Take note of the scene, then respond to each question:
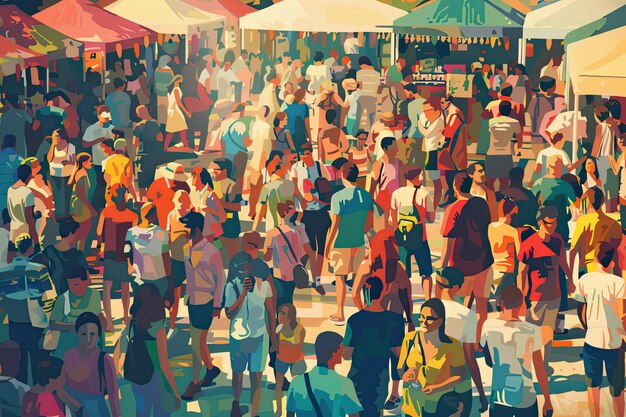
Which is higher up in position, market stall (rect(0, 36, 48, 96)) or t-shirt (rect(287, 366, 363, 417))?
market stall (rect(0, 36, 48, 96))

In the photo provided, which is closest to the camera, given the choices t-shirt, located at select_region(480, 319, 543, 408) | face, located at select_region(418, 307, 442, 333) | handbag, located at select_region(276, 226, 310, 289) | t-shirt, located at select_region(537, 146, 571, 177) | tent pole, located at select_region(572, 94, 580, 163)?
face, located at select_region(418, 307, 442, 333)

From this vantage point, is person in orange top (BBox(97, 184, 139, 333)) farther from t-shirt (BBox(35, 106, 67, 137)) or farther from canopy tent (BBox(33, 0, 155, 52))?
canopy tent (BBox(33, 0, 155, 52))

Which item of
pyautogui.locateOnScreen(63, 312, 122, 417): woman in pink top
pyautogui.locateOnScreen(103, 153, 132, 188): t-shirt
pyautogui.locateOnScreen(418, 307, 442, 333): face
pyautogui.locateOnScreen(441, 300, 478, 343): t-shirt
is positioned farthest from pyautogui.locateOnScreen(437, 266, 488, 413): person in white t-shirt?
pyautogui.locateOnScreen(103, 153, 132, 188): t-shirt

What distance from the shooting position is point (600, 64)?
50.1 feet

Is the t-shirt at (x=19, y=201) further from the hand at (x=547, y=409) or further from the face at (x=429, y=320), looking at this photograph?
the hand at (x=547, y=409)

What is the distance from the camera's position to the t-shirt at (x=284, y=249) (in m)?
12.4

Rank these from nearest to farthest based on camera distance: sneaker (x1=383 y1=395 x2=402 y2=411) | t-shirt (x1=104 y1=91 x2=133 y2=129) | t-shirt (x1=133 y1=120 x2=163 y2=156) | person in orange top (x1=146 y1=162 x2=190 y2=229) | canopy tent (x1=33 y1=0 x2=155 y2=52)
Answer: sneaker (x1=383 y1=395 x2=402 y2=411), person in orange top (x1=146 y1=162 x2=190 y2=229), canopy tent (x1=33 y1=0 x2=155 y2=52), t-shirt (x1=104 y1=91 x2=133 y2=129), t-shirt (x1=133 y1=120 x2=163 y2=156)

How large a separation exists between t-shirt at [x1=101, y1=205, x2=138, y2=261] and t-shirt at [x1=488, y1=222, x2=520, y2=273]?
3.60m

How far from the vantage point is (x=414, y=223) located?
1313 cm

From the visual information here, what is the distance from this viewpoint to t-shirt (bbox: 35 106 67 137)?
53.7 feet

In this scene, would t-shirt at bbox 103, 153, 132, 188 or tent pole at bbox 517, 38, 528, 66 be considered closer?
t-shirt at bbox 103, 153, 132, 188

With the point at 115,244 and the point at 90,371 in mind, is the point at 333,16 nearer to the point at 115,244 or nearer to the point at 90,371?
the point at 115,244

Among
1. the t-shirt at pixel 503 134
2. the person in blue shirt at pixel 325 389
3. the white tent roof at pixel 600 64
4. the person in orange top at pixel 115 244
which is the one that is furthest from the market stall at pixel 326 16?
the person in blue shirt at pixel 325 389

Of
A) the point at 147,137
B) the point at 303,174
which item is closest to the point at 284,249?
the point at 303,174
